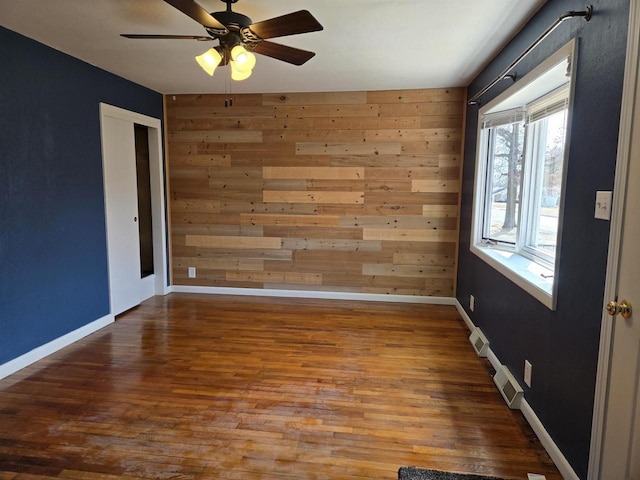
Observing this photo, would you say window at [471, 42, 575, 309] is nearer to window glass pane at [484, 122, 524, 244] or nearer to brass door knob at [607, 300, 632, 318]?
window glass pane at [484, 122, 524, 244]

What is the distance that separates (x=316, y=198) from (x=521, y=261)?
8.07 feet

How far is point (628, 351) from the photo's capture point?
1396 millimetres

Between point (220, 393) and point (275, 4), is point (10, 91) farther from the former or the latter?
point (220, 393)

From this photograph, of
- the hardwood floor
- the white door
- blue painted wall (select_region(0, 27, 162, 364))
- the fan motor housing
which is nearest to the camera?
the hardwood floor

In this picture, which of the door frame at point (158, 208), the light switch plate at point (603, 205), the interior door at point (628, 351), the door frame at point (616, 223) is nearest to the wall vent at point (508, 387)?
the door frame at point (616, 223)

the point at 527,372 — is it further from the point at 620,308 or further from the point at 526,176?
the point at 526,176

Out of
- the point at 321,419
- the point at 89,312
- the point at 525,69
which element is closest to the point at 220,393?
the point at 321,419

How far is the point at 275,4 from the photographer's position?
236cm

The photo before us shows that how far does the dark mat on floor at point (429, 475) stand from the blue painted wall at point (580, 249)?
48 centimetres

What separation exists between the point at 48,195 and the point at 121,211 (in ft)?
3.11

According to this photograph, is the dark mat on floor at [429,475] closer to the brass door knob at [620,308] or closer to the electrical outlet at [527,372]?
the electrical outlet at [527,372]

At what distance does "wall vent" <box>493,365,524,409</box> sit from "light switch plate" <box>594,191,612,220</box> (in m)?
1.30

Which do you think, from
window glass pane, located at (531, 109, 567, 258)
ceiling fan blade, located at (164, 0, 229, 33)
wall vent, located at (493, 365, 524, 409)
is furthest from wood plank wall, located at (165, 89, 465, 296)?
ceiling fan blade, located at (164, 0, 229, 33)

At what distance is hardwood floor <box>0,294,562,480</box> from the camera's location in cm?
193
